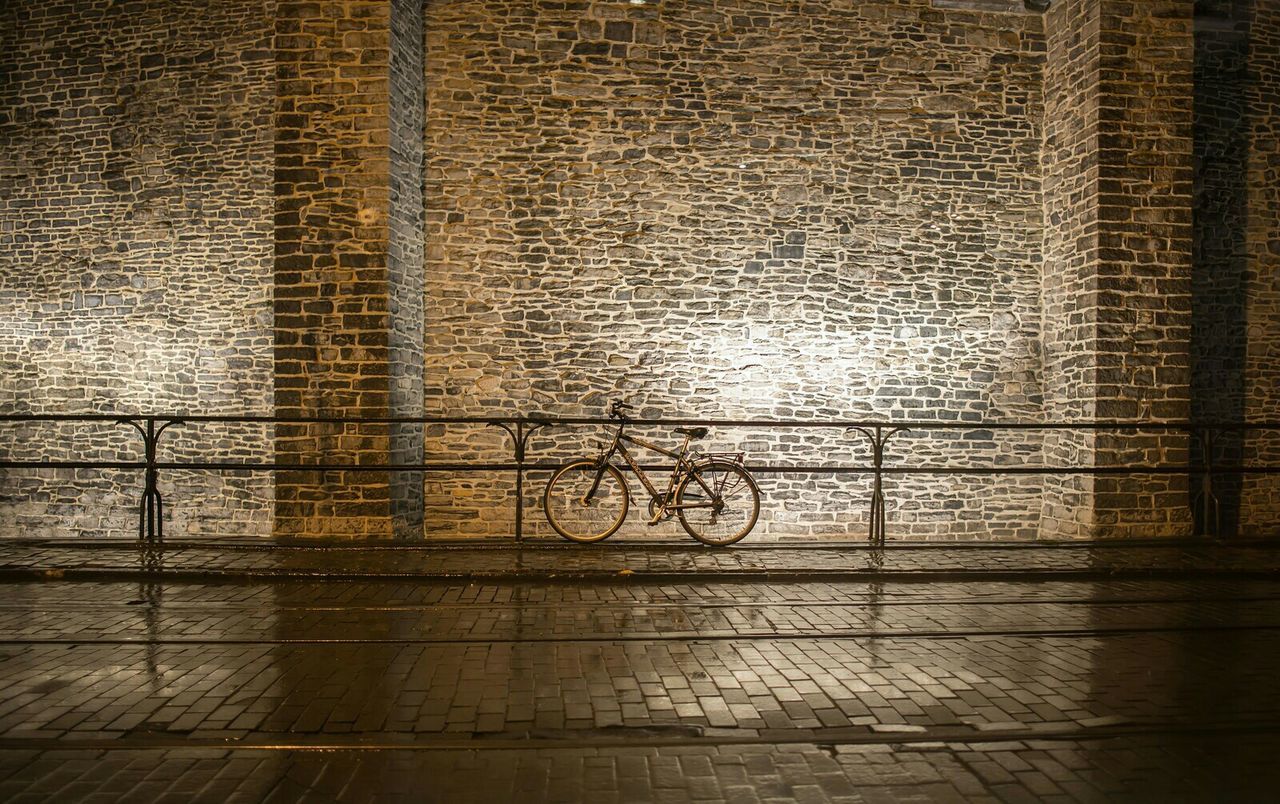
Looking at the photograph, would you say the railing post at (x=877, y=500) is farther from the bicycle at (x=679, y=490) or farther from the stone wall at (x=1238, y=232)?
the stone wall at (x=1238, y=232)

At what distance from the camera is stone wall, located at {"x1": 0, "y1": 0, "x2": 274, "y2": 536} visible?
32.6ft

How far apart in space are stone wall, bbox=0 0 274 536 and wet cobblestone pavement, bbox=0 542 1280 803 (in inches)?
161

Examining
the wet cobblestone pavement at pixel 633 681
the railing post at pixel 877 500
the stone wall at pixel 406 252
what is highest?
the stone wall at pixel 406 252

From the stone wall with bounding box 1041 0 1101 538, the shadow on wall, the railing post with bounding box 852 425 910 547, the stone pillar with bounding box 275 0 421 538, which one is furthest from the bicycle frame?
the shadow on wall

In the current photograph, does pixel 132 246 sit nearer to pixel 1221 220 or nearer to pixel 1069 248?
pixel 1069 248

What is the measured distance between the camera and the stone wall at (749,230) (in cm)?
Result: 941

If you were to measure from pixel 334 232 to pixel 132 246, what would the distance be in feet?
13.4

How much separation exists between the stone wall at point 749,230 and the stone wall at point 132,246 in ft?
8.57

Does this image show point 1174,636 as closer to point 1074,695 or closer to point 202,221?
point 1074,695

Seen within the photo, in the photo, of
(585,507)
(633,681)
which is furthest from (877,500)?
(633,681)

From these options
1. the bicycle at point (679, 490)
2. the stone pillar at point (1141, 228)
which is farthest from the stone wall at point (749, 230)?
the bicycle at point (679, 490)

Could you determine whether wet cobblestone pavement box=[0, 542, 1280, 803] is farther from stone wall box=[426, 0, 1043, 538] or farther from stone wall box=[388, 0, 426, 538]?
stone wall box=[426, 0, 1043, 538]

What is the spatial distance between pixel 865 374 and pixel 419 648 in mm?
7019

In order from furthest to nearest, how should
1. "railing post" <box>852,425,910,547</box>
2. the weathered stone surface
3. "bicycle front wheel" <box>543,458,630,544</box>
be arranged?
the weathered stone surface → "bicycle front wheel" <box>543,458,630,544</box> → "railing post" <box>852,425,910,547</box>
